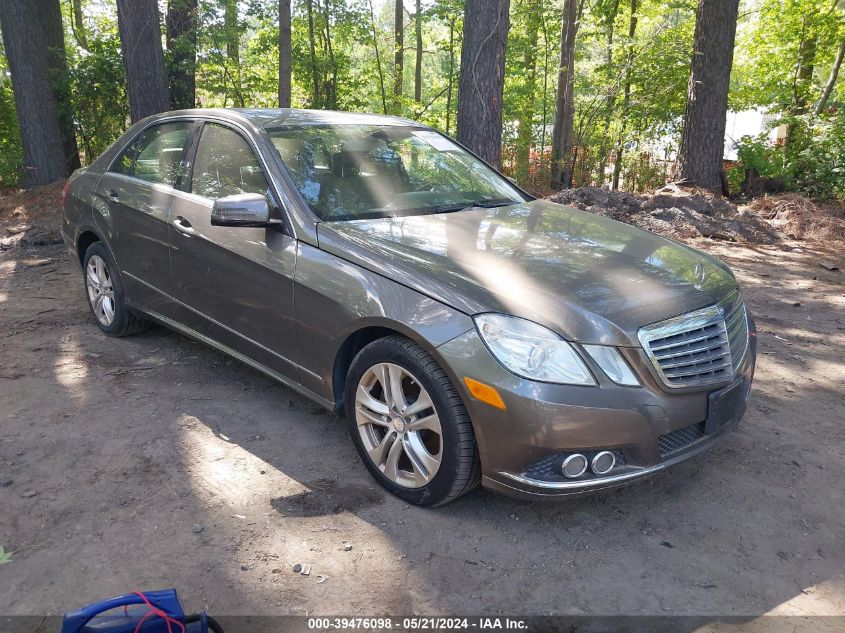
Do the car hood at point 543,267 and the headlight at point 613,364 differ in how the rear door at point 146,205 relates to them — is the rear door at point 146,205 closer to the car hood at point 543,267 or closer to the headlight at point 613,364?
the car hood at point 543,267

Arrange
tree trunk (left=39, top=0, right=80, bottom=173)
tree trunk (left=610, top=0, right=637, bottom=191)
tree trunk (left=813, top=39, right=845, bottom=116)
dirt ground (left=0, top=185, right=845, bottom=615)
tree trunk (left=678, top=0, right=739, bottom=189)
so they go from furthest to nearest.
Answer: tree trunk (left=813, top=39, right=845, bottom=116)
tree trunk (left=610, top=0, right=637, bottom=191)
tree trunk (left=39, top=0, right=80, bottom=173)
tree trunk (left=678, top=0, right=739, bottom=189)
dirt ground (left=0, top=185, right=845, bottom=615)

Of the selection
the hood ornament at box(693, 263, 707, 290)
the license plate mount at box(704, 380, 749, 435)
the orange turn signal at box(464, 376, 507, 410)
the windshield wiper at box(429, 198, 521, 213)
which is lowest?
the license plate mount at box(704, 380, 749, 435)

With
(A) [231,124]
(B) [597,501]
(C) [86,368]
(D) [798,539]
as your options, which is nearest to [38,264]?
(C) [86,368]

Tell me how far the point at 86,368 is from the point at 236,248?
179 cm

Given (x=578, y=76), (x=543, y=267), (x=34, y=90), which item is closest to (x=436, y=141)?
(x=543, y=267)

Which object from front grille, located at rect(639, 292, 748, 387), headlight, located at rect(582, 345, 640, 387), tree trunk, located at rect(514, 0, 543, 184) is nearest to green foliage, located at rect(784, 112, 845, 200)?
tree trunk, located at rect(514, 0, 543, 184)

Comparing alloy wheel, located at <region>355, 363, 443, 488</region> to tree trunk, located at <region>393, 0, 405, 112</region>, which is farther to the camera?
tree trunk, located at <region>393, 0, 405, 112</region>

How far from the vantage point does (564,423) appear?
270 cm

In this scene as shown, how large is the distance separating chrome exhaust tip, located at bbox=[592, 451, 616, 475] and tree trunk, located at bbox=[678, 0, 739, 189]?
905 cm

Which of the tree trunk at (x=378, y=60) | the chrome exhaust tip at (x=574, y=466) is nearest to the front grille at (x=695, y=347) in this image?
the chrome exhaust tip at (x=574, y=466)

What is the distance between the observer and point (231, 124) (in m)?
4.19

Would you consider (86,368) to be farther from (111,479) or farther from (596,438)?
(596,438)

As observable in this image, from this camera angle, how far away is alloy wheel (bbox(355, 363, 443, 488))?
306 centimetres

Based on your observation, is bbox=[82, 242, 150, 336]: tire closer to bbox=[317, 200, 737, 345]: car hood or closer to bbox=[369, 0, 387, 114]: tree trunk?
bbox=[317, 200, 737, 345]: car hood
